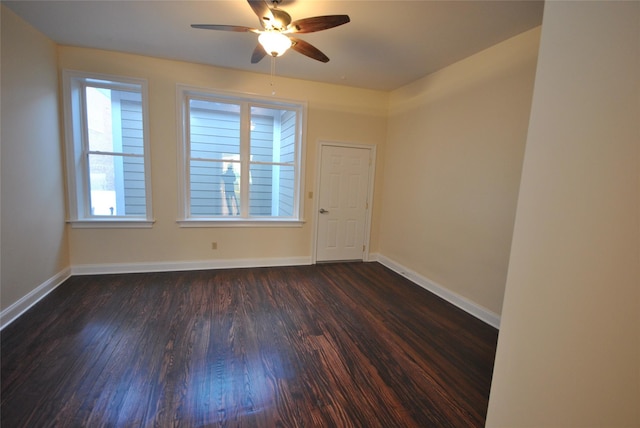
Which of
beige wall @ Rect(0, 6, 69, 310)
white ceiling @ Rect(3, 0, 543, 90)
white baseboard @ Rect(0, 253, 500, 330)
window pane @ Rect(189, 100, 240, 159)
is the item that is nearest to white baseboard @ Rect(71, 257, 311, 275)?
white baseboard @ Rect(0, 253, 500, 330)

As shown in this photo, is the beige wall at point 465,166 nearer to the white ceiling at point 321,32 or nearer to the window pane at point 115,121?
the white ceiling at point 321,32

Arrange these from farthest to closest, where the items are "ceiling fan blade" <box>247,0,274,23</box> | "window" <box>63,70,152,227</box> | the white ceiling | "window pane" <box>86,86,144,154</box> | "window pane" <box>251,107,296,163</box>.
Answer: "window pane" <box>251,107,296,163</box> → "window pane" <box>86,86,144,154</box> → "window" <box>63,70,152,227</box> → the white ceiling → "ceiling fan blade" <box>247,0,274,23</box>

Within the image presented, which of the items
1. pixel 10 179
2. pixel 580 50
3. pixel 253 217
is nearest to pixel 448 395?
pixel 580 50

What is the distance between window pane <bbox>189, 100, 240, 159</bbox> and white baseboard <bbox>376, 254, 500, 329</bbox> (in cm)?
307

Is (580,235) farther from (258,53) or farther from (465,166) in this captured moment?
(258,53)

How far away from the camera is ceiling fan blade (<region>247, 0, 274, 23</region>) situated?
1833 millimetres

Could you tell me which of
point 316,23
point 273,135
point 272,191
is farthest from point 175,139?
point 316,23

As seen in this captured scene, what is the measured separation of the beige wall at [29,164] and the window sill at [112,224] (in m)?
0.19

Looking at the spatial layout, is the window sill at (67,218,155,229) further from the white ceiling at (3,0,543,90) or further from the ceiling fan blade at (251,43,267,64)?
the ceiling fan blade at (251,43,267,64)

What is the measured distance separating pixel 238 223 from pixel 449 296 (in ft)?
10.0

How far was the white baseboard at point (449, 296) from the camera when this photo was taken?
2793 mm

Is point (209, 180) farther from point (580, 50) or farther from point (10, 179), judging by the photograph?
point (580, 50)

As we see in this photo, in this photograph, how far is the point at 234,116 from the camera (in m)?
3.98

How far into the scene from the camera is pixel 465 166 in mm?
3111
